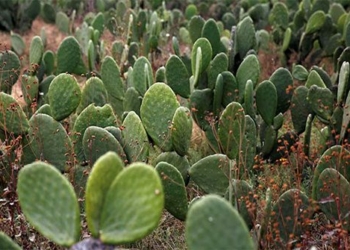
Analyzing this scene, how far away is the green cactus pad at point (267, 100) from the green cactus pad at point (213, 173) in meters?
0.62

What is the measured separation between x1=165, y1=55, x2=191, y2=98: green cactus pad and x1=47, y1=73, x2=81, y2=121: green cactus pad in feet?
2.79

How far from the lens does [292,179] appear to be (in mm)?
3207

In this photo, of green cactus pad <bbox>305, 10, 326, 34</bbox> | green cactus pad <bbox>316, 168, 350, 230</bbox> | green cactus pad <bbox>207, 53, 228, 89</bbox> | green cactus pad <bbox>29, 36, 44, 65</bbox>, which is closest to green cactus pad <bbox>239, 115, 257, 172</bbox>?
green cactus pad <bbox>316, 168, 350, 230</bbox>

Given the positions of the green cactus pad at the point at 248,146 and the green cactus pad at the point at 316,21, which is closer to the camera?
the green cactus pad at the point at 248,146

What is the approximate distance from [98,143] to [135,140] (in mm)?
186

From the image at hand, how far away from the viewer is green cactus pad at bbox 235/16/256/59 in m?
3.82

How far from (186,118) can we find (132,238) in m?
1.06

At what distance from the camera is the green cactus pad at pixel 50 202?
1589mm

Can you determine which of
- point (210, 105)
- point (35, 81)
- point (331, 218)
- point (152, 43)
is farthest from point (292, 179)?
point (152, 43)

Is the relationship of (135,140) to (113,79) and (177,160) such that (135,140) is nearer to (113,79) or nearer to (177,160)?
(177,160)

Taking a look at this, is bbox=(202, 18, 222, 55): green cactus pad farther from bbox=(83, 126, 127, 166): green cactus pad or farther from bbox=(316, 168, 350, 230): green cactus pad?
bbox=(316, 168, 350, 230): green cactus pad

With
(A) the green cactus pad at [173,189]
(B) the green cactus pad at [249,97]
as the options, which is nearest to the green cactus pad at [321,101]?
(B) the green cactus pad at [249,97]

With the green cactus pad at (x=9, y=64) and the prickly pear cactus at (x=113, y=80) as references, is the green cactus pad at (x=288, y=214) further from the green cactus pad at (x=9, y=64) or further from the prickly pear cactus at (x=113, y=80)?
the green cactus pad at (x=9, y=64)

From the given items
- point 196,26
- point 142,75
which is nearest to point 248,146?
point 142,75
